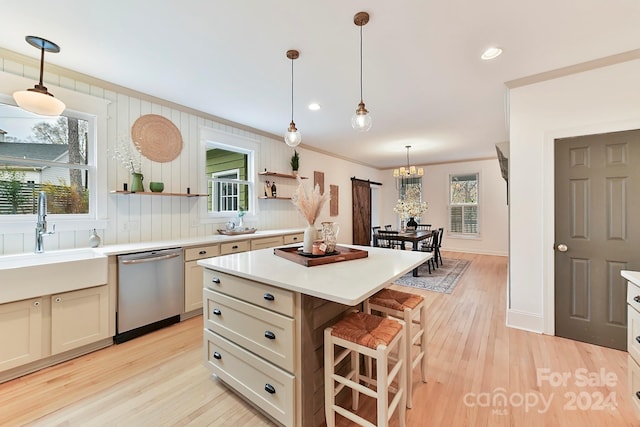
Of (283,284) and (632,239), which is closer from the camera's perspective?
(283,284)

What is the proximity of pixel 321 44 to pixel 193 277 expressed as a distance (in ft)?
9.11

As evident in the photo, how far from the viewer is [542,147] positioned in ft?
8.55

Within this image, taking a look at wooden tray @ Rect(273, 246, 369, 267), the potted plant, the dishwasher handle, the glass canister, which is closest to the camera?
wooden tray @ Rect(273, 246, 369, 267)

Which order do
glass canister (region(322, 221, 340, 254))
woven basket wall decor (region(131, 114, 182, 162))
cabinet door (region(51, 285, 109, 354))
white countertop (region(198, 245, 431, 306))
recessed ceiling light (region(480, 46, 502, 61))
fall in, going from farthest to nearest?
woven basket wall decor (region(131, 114, 182, 162))
recessed ceiling light (region(480, 46, 502, 61))
cabinet door (region(51, 285, 109, 354))
glass canister (region(322, 221, 340, 254))
white countertop (region(198, 245, 431, 306))

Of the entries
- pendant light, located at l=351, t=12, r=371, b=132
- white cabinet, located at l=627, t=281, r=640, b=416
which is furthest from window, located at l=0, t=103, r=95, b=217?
white cabinet, located at l=627, t=281, r=640, b=416

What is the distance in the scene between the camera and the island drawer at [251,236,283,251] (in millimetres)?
3648

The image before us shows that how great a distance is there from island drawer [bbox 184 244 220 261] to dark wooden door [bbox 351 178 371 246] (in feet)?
14.7

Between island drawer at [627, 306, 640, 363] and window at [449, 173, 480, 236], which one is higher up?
window at [449, 173, 480, 236]

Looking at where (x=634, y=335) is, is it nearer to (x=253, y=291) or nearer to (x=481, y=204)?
(x=253, y=291)

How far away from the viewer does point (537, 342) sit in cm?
245

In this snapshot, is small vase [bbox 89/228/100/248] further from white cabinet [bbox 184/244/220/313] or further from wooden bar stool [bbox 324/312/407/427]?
wooden bar stool [bbox 324/312/407/427]

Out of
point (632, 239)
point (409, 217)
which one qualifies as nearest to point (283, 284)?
point (632, 239)

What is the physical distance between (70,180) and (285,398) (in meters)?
3.04

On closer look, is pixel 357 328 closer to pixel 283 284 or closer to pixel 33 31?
pixel 283 284
